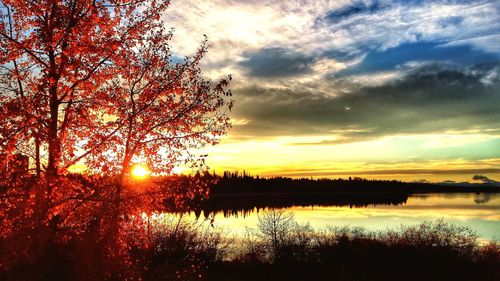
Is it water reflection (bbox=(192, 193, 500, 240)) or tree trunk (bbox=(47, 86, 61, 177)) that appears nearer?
tree trunk (bbox=(47, 86, 61, 177))

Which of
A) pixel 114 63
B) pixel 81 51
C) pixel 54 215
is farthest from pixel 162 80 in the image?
pixel 54 215

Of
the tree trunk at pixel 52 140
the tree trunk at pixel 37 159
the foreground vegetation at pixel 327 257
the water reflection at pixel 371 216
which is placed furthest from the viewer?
the water reflection at pixel 371 216

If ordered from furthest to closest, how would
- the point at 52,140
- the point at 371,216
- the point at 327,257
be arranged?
the point at 371,216 → the point at 327,257 → the point at 52,140

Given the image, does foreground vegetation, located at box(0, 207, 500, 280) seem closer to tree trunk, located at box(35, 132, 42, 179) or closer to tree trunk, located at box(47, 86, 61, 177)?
tree trunk, located at box(35, 132, 42, 179)

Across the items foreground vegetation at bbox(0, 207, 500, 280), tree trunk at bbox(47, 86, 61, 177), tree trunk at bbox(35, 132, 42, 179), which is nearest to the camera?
tree trunk at bbox(47, 86, 61, 177)

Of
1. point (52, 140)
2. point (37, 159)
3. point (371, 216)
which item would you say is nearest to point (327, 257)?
point (37, 159)

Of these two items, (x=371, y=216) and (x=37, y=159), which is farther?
(x=371, y=216)

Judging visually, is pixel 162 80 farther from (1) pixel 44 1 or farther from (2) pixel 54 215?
(2) pixel 54 215

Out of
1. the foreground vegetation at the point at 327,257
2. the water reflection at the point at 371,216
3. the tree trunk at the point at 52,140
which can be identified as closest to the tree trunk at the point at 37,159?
the tree trunk at the point at 52,140

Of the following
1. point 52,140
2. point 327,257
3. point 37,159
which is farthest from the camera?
point 327,257

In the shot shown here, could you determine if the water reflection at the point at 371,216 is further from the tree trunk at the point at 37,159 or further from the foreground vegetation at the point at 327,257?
the tree trunk at the point at 37,159

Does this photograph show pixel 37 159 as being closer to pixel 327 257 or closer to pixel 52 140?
pixel 52 140

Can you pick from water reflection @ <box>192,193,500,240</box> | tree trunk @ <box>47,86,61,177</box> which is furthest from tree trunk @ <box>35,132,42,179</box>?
water reflection @ <box>192,193,500,240</box>

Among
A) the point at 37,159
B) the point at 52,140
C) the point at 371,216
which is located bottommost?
the point at 371,216
